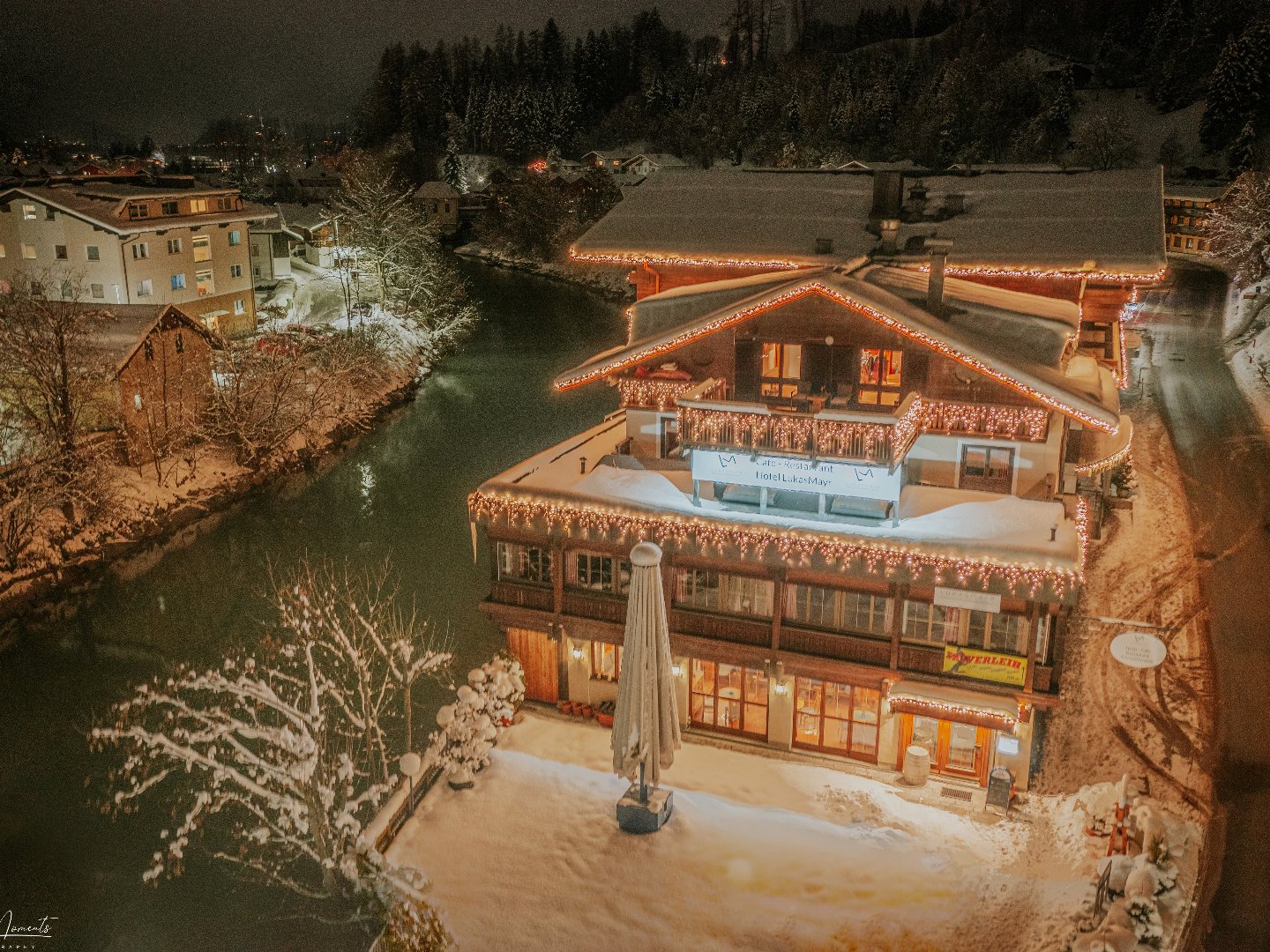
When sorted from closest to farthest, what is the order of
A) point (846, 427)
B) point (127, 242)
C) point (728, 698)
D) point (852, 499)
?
point (846, 427), point (852, 499), point (728, 698), point (127, 242)

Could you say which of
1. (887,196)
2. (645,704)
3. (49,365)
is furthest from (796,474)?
(49,365)

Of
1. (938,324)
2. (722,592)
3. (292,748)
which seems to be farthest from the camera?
(722,592)

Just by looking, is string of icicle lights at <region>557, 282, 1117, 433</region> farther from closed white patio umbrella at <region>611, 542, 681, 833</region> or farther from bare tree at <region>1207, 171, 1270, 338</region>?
bare tree at <region>1207, 171, 1270, 338</region>

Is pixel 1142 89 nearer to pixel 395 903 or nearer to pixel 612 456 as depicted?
pixel 612 456

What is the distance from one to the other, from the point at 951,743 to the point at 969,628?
2535mm

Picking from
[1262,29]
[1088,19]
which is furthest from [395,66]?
[1262,29]

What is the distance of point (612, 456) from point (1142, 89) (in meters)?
105

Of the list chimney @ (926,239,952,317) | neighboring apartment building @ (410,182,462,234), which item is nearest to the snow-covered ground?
chimney @ (926,239,952,317)

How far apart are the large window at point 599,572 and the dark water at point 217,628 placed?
6800 millimetres

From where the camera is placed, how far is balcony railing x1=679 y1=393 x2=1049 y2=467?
18797 mm

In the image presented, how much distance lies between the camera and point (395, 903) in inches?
608

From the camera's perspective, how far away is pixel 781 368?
22.3 meters

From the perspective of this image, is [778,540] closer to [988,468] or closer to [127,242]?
[988,468]

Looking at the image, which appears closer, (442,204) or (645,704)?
(645,704)
